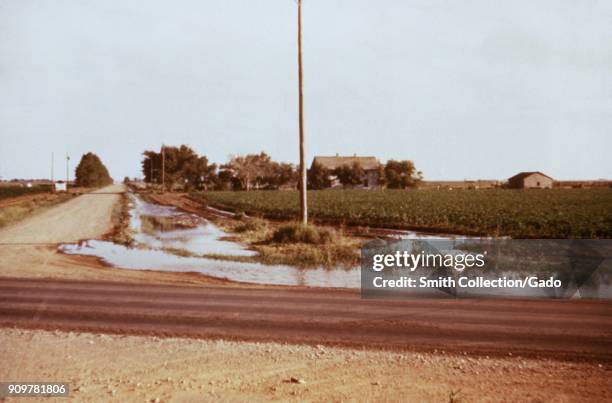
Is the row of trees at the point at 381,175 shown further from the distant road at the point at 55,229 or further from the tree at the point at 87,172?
the tree at the point at 87,172

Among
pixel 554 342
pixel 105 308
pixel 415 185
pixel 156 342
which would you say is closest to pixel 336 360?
pixel 156 342

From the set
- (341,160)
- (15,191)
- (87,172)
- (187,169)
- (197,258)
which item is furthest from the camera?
(87,172)

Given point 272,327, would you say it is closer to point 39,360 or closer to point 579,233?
point 39,360

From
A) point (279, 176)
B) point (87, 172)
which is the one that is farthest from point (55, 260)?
point (87, 172)

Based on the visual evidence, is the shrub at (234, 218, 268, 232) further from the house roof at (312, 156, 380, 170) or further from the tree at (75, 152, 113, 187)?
the tree at (75, 152, 113, 187)

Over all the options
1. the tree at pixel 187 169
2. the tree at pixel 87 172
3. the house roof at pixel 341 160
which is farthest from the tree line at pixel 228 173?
the tree at pixel 87 172

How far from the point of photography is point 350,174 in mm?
107875

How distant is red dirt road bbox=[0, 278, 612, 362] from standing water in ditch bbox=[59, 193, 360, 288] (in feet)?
7.77

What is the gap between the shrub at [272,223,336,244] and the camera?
22.6 meters

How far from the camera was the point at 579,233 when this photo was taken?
23.9m

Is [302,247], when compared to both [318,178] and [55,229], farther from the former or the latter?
[318,178]

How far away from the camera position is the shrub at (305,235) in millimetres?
22562

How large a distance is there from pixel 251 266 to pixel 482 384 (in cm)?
1174

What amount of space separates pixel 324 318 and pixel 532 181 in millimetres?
129932
